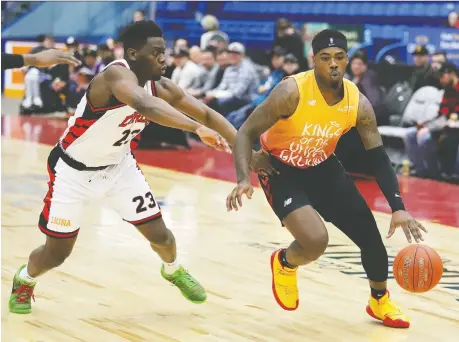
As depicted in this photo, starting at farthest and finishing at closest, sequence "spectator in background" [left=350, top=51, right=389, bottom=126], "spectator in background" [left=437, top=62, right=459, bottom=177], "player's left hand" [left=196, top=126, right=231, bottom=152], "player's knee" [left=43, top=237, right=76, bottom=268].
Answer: "spectator in background" [left=350, top=51, right=389, bottom=126] → "spectator in background" [left=437, top=62, right=459, bottom=177] → "player's knee" [left=43, top=237, right=76, bottom=268] → "player's left hand" [left=196, top=126, right=231, bottom=152]

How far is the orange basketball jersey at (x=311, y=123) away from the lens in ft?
20.5

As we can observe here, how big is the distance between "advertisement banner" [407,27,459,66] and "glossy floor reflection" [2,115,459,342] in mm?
3788

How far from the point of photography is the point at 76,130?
646cm

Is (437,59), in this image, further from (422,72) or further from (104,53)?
(104,53)

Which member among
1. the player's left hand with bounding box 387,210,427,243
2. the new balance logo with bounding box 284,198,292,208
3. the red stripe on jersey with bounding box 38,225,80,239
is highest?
the player's left hand with bounding box 387,210,427,243

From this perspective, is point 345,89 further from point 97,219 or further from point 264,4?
point 264,4

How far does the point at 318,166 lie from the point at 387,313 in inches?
38.5

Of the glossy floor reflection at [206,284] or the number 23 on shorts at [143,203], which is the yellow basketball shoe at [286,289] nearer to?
the glossy floor reflection at [206,284]

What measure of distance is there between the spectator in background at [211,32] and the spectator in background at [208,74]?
0.67m

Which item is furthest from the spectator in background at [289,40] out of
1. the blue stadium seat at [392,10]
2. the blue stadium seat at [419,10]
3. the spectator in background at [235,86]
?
the blue stadium seat at [419,10]

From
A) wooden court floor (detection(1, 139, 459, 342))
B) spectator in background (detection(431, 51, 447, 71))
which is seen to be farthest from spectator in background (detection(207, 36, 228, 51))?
wooden court floor (detection(1, 139, 459, 342))

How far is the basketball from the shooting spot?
635 centimetres

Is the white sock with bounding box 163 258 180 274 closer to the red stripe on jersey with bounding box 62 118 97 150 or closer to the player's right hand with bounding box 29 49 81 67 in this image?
the red stripe on jersey with bounding box 62 118 97 150

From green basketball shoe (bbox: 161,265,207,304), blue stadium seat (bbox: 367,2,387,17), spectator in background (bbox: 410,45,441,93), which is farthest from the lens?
blue stadium seat (bbox: 367,2,387,17)
